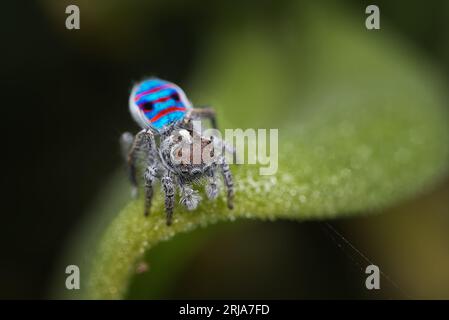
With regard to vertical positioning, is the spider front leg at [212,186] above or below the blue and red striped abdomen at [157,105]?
below

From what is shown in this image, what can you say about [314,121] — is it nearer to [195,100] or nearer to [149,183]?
[195,100]

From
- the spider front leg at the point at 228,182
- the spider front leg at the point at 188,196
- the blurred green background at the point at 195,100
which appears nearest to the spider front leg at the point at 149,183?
the spider front leg at the point at 188,196

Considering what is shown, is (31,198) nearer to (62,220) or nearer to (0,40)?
(62,220)

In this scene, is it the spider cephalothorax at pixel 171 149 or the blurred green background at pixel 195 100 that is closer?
the spider cephalothorax at pixel 171 149

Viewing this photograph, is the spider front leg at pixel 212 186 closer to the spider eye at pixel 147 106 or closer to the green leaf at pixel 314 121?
the green leaf at pixel 314 121

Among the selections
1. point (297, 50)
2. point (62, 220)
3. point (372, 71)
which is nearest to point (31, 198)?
point (62, 220)

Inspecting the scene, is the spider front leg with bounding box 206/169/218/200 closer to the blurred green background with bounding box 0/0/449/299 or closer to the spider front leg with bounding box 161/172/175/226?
→ the spider front leg with bounding box 161/172/175/226

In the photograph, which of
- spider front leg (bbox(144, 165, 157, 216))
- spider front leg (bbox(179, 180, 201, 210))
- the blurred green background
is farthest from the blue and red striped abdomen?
the blurred green background
